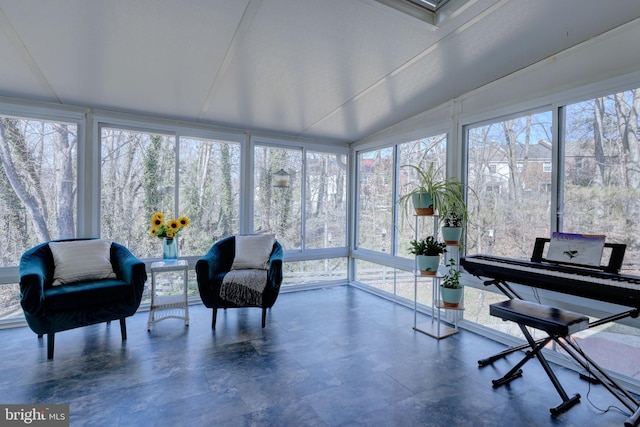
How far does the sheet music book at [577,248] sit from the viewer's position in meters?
2.10

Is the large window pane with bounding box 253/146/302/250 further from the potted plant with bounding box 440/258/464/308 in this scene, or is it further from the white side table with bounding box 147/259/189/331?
the potted plant with bounding box 440/258/464/308

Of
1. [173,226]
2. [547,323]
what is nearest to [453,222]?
[547,323]

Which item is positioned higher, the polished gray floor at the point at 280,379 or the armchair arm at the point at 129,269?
the armchair arm at the point at 129,269

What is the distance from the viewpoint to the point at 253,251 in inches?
145

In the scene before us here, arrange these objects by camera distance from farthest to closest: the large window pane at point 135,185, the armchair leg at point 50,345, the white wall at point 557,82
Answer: the large window pane at point 135,185, the armchair leg at point 50,345, the white wall at point 557,82

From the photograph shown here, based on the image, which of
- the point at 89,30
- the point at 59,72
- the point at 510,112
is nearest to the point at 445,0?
the point at 510,112

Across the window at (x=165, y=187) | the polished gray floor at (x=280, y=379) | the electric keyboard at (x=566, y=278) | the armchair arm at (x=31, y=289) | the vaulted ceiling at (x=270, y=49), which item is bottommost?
the polished gray floor at (x=280, y=379)

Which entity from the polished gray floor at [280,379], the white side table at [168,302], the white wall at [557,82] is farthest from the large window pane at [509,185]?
the white side table at [168,302]

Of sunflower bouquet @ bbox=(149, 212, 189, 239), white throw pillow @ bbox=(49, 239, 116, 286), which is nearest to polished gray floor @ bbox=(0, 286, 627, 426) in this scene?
white throw pillow @ bbox=(49, 239, 116, 286)

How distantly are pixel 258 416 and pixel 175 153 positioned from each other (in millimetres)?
3082

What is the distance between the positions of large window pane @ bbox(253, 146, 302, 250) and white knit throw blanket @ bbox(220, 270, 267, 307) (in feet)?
4.07

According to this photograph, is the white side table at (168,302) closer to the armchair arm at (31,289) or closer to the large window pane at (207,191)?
the large window pane at (207,191)

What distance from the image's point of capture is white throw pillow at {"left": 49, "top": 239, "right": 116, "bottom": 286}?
284 cm

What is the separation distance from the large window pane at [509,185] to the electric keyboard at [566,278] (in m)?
0.48
